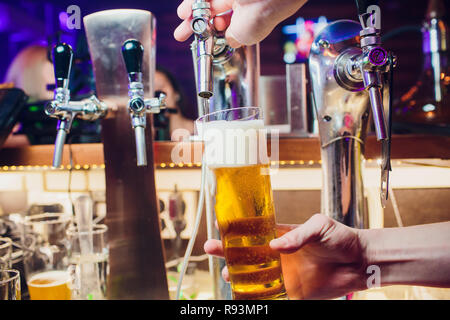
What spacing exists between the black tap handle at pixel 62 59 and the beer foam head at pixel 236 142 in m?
0.33

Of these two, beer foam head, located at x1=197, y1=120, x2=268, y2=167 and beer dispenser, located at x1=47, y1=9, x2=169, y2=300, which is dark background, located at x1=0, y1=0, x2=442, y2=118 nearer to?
beer dispenser, located at x1=47, y1=9, x2=169, y2=300

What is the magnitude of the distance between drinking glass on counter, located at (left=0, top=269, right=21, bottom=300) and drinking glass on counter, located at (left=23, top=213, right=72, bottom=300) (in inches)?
6.8

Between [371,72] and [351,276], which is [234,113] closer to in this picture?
Result: [371,72]

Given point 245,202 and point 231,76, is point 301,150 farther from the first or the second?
point 245,202

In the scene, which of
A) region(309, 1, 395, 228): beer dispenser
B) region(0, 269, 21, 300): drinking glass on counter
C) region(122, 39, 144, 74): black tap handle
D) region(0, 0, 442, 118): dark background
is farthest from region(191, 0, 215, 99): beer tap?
region(0, 0, 442, 118): dark background

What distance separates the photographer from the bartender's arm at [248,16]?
65cm

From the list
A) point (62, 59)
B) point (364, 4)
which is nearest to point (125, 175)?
point (62, 59)

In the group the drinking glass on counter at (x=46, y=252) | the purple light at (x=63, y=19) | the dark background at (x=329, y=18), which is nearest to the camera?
the purple light at (x=63, y=19)

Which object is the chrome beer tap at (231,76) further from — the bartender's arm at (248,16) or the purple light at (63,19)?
the purple light at (63,19)

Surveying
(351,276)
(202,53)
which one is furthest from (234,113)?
(351,276)

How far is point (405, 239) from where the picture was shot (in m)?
0.78

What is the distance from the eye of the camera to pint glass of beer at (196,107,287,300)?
2.02 feet

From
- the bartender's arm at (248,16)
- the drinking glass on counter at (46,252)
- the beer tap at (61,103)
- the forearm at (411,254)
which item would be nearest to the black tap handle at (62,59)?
the beer tap at (61,103)
